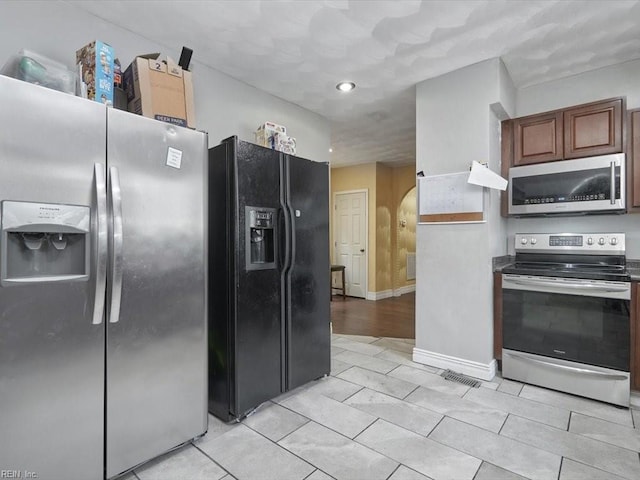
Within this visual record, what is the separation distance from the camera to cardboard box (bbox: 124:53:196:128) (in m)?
1.86

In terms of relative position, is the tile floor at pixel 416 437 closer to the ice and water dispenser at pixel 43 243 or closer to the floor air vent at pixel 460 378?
the floor air vent at pixel 460 378

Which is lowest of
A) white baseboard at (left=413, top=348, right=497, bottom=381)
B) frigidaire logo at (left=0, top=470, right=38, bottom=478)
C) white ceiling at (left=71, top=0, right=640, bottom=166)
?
white baseboard at (left=413, top=348, right=497, bottom=381)

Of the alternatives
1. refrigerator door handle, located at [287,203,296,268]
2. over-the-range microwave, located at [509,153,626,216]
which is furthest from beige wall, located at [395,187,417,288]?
refrigerator door handle, located at [287,203,296,268]

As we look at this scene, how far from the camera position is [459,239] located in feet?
9.54

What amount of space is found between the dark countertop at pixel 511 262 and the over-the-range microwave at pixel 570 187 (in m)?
0.46

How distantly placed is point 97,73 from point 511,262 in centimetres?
353

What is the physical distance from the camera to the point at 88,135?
146cm

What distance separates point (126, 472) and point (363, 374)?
6.01 ft

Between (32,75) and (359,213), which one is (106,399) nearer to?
(32,75)

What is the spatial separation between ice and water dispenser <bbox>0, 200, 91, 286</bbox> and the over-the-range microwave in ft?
10.6

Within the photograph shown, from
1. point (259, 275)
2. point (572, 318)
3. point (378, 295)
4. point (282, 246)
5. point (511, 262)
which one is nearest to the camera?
point (259, 275)

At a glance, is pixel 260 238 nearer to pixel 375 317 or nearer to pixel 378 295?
pixel 375 317

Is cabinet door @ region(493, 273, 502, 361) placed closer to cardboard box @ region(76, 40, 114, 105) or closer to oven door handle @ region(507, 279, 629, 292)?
oven door handle @ region(507, 279, 629, 292)

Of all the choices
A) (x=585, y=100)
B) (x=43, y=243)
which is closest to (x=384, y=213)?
(x=585, y=100)
